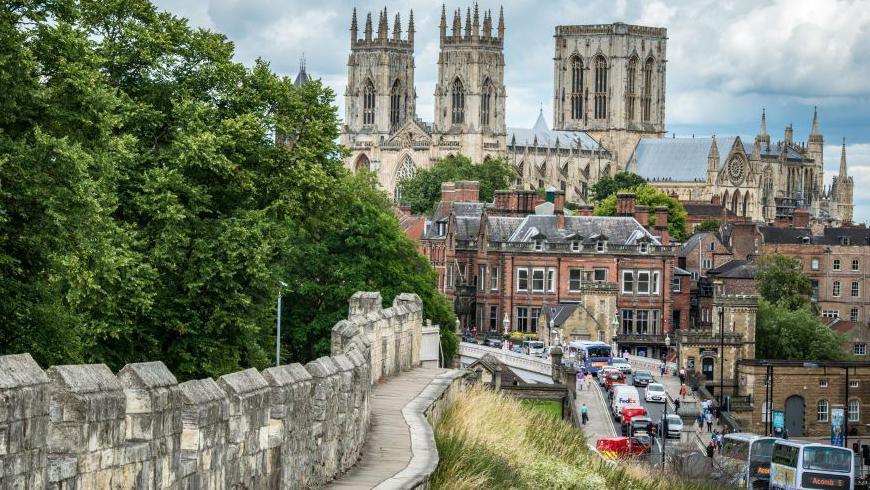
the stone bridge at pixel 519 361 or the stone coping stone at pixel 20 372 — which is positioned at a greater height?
the stone coping stone at pixel 20 372

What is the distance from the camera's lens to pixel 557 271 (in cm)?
10125

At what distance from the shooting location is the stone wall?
11.5 m

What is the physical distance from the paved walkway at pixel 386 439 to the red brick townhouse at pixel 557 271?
6889cm

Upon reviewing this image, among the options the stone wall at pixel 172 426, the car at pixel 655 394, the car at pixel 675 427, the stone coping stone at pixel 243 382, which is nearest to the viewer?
the stone wall at pixel 172 426

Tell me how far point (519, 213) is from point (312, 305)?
177 ft

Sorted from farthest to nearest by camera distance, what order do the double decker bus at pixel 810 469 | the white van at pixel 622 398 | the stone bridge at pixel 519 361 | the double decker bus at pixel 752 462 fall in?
the stone bridge at pixel 519 361
the white van at pixel 622 398
the double decker bus at pixel 752 462
the double decker bus at pixel 810 469

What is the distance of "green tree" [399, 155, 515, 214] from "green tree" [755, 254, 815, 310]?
149 ft

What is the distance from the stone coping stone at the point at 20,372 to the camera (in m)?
11.3

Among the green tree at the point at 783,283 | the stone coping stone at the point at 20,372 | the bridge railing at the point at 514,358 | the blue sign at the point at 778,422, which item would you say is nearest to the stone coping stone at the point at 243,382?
the stone coping stone at the point at 20,372

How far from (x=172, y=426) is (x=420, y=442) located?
8329mm

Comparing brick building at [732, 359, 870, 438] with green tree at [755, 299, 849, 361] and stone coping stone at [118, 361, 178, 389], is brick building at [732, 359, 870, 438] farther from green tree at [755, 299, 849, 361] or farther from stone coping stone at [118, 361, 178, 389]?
stone coping stone at [118, 361, 178, 389]

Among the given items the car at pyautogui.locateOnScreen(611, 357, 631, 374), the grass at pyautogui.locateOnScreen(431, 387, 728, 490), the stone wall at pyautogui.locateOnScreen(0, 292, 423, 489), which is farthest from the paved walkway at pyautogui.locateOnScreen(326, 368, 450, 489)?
the car at pyautogui.locateOnScreen(611, 357, 631, 374)

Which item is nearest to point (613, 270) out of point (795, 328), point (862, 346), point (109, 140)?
point (795, 328)

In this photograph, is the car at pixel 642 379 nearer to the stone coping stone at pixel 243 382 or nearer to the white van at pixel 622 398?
the white van at pixel 622 398
